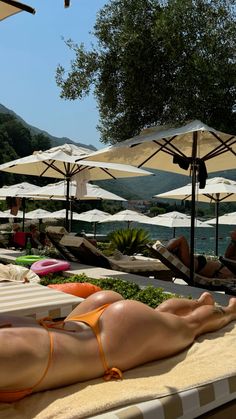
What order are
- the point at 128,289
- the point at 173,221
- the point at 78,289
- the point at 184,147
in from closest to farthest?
1. the point at 78,289
2. the point at 128,289
3. the point at 184,147
4. the point at 173,221

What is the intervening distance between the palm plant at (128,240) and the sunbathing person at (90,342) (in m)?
8.50

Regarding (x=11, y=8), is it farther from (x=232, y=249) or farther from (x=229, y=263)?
(x=232, y=249)

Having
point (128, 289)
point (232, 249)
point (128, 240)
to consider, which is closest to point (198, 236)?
point (128, 240)

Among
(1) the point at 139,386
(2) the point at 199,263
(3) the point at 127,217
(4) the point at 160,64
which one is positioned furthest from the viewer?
(3) the point at 127,217

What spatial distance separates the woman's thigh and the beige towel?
0.20 ft

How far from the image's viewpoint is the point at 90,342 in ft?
7.26

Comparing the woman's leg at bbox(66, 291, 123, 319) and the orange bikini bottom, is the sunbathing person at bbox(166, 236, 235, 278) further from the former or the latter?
the orange bikini bottom

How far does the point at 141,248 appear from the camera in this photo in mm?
11555

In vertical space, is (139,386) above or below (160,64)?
below

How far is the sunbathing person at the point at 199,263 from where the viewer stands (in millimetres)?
6891

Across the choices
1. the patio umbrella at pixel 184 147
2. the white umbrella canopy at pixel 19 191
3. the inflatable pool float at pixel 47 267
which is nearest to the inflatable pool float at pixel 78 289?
the inflatable pool float at pixel 47 267

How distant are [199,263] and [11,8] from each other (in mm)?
4640

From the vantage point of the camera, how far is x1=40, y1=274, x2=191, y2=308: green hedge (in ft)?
15.2

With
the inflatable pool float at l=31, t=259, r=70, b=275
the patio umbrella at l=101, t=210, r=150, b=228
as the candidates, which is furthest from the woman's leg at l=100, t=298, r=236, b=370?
the patio umbrella at l=101, t=210, r=150, b=228
